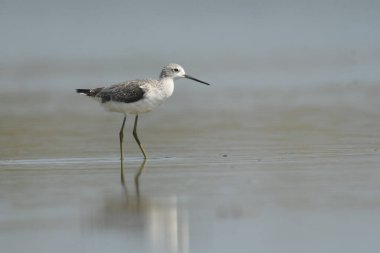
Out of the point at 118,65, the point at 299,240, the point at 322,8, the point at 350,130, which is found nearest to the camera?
the point at 299,240

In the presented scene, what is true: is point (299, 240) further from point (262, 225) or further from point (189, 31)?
point (189, 31)

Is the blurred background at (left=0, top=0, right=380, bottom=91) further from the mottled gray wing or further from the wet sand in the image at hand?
the mottled gray wing

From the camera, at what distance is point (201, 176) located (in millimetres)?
10648

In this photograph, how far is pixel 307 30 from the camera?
1053 inches

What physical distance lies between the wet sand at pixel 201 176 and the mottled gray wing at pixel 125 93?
0.70 metres

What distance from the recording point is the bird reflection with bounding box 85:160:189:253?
796 cm

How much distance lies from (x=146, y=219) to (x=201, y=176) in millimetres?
2013

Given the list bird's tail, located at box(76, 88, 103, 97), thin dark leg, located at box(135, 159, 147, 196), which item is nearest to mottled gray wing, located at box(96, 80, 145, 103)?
bird's tail, located at box(76, 88, 103, 97)

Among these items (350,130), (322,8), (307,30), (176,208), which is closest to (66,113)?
(350,130)

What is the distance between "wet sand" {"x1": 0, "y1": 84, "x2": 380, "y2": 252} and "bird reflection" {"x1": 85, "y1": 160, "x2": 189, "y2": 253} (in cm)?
1

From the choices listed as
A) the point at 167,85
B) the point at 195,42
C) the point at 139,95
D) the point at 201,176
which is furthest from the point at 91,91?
the point at 195,42

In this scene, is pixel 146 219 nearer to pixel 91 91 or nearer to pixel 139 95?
pixel 139 95

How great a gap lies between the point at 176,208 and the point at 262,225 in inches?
42.7

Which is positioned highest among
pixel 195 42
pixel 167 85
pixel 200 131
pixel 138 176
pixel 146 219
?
pixel 195 42
